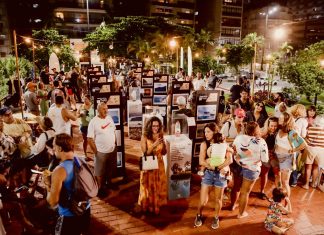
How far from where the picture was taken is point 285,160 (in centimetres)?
507

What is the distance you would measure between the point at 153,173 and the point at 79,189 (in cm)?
198

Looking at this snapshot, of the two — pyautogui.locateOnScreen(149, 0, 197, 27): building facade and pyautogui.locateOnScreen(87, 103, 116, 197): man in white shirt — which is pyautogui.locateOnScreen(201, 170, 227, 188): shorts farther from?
pyautogui.locateOnScreen(149, 0, 197, 27): building facade

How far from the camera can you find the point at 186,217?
5055mm

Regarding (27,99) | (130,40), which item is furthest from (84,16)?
(27,99)

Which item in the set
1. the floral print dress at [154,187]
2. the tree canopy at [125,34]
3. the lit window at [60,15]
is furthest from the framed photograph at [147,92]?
the lit window at [60,15]

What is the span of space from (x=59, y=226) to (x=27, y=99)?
22.7ft

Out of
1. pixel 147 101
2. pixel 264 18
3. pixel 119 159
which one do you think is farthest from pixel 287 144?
pixel 264 18

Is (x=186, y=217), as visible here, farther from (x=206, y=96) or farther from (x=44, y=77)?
(x=44, y=77)

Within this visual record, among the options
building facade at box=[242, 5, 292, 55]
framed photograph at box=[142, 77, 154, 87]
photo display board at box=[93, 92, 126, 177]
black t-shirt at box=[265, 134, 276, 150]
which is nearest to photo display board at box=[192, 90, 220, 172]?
black t-shirt at box=[265, 134, 276, 150]

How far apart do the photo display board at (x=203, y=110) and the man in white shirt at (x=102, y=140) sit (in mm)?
2194

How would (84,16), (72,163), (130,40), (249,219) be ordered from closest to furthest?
(72,163)
(249,219)
(130,40)
(84,16)

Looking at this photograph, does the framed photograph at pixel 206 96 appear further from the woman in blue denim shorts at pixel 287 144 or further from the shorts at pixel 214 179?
the shorts at pixel 214 179

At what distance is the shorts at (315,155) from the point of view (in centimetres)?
591

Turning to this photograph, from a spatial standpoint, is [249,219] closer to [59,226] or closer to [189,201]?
[189,201]
